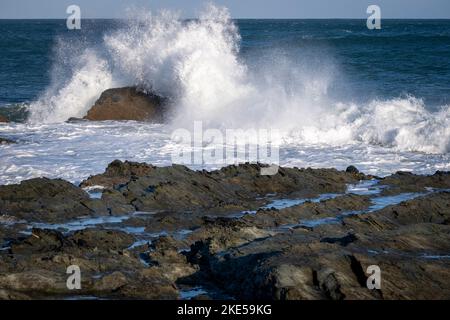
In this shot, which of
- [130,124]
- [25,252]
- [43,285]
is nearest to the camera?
[43,285]

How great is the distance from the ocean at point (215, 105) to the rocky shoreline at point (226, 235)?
5.66 ft

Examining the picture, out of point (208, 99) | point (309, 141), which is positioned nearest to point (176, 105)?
point (208, 99)

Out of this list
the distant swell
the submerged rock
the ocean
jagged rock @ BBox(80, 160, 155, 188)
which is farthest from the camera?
the submerged rock

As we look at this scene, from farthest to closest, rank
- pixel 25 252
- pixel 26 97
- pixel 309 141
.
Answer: pixel 26 97
pixel 309 141
pixel 25 252

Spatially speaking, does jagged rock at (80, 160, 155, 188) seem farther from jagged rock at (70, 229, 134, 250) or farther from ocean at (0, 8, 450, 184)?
jagged rock at (70, 229, 134, 250)

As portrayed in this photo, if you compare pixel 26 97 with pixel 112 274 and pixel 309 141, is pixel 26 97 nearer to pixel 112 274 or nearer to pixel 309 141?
pixel 309 141

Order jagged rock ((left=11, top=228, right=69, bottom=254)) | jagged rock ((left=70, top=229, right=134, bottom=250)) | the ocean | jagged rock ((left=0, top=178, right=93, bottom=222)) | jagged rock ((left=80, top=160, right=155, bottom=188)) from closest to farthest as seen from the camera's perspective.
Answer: jagged rock ((left=11, top=228, right=69, bottom=254)) → jagged rock ((left=70, top=229, right=134, bottom=250)) → jagged rock ((left=0, top=178, right=93, bottom=222)) → jagged rock ((left=80, top=160, right=155, bottom=188)) → the ocean

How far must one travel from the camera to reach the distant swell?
568 inches

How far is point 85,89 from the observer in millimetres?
19109

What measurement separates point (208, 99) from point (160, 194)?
8.52 meters

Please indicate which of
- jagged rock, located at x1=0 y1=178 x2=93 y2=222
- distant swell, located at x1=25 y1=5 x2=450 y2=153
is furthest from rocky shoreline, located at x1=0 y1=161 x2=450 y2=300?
distant swell, located at x1=25 y1=5 x2=450 y2=153

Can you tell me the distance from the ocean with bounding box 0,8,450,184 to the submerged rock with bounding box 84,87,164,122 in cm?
44

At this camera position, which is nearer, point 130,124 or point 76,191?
point 76,191

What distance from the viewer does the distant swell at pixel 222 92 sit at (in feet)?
47.3
